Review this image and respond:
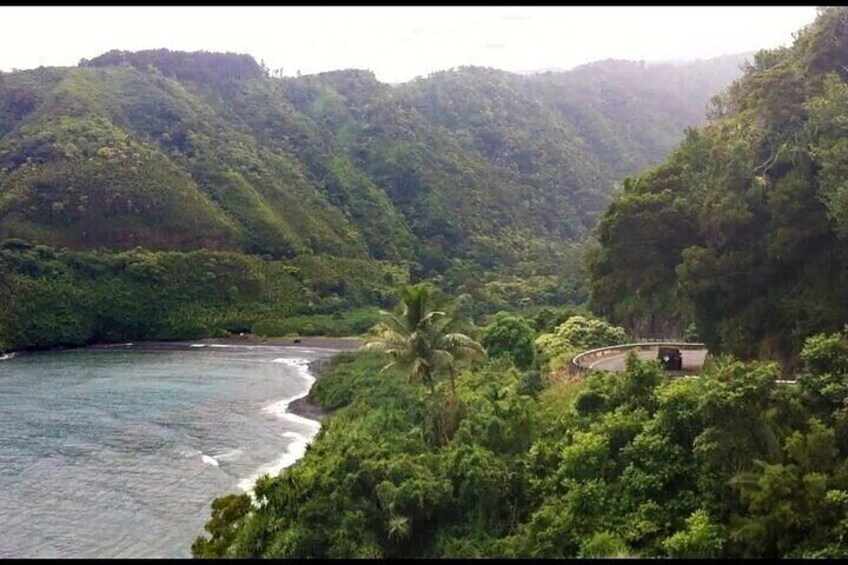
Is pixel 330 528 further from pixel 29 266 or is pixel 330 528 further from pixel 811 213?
pixel 29 266

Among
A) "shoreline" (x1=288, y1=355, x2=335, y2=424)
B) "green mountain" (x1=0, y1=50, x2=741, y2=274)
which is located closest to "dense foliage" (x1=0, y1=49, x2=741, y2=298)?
"green mountain" (x1=0, y1=50, x2=741, y2=274)

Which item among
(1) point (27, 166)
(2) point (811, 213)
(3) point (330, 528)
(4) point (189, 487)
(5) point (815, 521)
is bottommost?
(4) point (189, 487)

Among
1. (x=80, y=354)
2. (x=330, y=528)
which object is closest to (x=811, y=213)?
(x=330, y=528)

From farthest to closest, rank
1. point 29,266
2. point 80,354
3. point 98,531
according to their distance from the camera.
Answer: point 29,266 → point 80,354 → point 98,531

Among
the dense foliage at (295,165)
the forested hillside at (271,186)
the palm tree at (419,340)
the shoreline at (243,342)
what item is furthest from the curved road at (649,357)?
the dense foliage at (295,165)

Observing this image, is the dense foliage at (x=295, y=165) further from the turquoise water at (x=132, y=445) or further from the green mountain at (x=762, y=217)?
the green mountain at (x=762, y=217)

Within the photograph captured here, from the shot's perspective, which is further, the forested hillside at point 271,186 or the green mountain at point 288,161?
the green mountain at point 288,161

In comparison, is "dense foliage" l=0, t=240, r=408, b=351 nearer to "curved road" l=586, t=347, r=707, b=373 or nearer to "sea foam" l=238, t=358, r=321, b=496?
"sea foam" l=238, t=358, r=321, b=496
